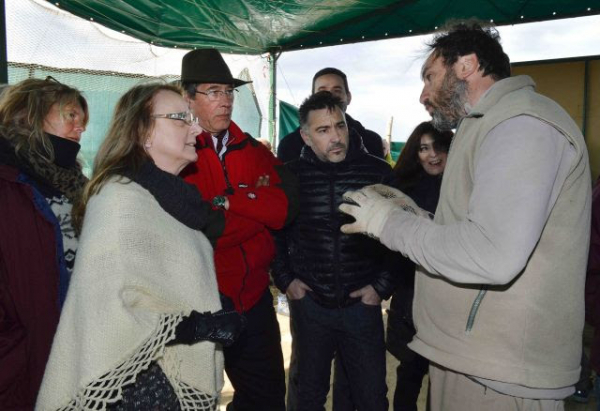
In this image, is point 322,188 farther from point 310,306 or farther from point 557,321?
point 557,321

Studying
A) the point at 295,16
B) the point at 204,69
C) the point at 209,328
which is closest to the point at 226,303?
the point at 209,328

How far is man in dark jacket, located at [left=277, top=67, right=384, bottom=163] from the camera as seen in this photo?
366 centimetres

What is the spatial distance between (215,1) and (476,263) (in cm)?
475

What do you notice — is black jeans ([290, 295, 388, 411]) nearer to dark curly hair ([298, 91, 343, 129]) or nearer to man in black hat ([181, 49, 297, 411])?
man in black hat ([181, 49, 297, 411])

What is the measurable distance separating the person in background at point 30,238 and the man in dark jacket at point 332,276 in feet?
4.29

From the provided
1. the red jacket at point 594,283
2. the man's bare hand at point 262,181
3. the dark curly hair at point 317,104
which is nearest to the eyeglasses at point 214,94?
the man's bare hand at point 262,181

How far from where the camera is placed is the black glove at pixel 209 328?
69.6 inches

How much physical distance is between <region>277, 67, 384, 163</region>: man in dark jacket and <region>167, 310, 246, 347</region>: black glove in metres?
1.81

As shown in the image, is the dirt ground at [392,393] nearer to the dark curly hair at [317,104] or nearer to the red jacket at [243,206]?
the red jacket at [243,206]

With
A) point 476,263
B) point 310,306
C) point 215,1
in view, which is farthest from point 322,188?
point 215,1

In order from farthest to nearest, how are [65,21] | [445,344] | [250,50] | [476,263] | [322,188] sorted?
[250,50] < [65,21] < [322,188] < [445,344] < [476,263]

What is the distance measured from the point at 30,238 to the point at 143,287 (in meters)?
0.69

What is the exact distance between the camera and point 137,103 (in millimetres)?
1987

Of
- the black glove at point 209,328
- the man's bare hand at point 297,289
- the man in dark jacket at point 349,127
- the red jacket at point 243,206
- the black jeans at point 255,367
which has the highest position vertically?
the man in dark jacket at point 349,127
